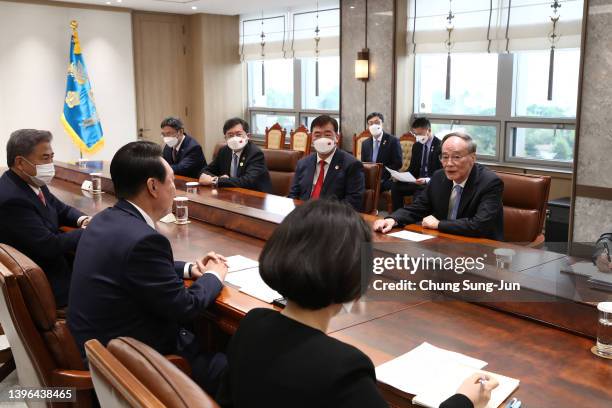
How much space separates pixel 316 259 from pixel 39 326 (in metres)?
1.10

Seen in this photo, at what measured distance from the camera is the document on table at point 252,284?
1.90 metres

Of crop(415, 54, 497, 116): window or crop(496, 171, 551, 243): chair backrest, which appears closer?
crop(496, 171, 551, 243): chair backrest

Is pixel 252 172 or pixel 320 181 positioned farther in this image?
pixel 252 172

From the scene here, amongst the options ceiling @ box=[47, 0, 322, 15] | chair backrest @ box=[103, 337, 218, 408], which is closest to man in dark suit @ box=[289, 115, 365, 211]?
chair backrest @ box=[103, 337, 218, 408]

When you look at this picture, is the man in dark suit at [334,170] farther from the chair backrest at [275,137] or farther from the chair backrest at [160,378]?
the chair backrest at [275,137]

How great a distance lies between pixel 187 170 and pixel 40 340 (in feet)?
11.4

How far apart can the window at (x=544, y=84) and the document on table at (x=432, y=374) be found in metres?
4.94

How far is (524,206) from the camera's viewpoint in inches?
130

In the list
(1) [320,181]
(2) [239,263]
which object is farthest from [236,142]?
(2) [239,263]

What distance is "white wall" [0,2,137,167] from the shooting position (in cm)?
735

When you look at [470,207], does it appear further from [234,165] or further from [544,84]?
[544,84]

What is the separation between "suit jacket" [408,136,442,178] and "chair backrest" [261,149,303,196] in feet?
5.99

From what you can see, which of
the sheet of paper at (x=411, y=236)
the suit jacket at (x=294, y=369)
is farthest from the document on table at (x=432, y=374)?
the sheet of paper at (x=411, y=236)

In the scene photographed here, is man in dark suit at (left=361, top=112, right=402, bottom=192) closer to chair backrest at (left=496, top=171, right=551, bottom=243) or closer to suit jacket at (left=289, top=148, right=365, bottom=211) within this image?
suit jacket at (left=289, top=148, right=365, bottom=211)
